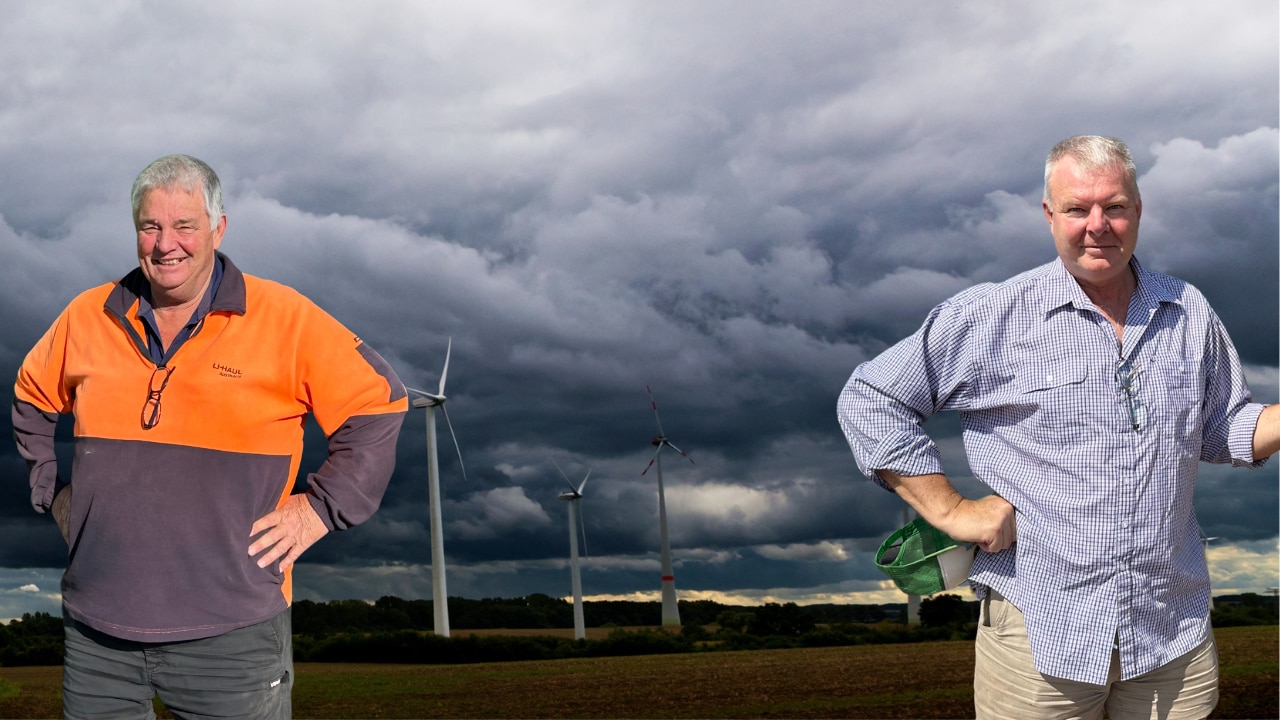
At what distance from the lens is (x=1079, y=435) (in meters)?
4.61

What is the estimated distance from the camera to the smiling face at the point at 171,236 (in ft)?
17.3

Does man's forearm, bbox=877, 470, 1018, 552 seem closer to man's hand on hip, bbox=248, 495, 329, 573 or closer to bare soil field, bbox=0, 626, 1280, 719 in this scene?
man's hand on hip, bbox=248, 495, 329, 573

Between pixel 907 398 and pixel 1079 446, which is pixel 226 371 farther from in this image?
pixel 1079 446

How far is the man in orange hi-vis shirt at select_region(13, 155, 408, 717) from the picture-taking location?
5082 millimetres

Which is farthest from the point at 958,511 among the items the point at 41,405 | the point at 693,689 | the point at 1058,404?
the point at 693,689

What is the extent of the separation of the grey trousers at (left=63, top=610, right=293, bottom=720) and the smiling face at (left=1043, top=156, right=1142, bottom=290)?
4.11 meters

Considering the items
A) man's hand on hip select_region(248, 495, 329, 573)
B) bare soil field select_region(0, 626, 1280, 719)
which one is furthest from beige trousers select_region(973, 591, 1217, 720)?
bare soil field select_region(0, 626, 1280, 719)

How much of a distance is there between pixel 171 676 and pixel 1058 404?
420cm

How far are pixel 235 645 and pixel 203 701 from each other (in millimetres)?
288

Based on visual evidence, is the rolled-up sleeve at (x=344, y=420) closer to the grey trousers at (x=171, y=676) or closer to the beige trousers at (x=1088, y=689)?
the grey trousers at (x=171, y=676)

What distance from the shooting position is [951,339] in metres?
4.83

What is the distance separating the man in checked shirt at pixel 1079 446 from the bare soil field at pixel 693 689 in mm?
15210

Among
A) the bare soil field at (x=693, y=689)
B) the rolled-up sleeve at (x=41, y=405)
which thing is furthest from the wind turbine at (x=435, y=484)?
the rolled-up sleeve at (x=41, y=405)

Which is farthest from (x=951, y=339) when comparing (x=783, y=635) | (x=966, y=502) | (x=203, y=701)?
(x=783, y=635)
